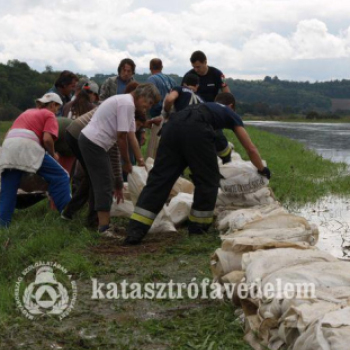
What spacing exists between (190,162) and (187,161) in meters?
0.07

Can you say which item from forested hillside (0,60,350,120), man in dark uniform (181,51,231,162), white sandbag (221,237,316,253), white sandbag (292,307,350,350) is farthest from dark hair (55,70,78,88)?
forested hillside (0,60,350,120)

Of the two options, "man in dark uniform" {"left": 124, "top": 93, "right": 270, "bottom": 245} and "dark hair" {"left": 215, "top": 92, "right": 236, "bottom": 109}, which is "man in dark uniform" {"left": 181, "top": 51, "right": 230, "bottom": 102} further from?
"man in dark uniform" {"left": 124, "top": 93, "right": 270, "bottom": 245}

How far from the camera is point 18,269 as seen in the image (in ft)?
21.2

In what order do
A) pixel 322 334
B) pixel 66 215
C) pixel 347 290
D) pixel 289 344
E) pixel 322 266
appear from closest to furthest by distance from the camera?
1. pixel 322 334
2. pixel 289 344
3. pixel 347 290
4. pixel 322 266
5. pixel 66 215

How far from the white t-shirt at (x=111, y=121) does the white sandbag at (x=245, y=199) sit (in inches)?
53.9

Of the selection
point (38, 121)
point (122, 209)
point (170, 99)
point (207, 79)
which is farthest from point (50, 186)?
point (207, 79)

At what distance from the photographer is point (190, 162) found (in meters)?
6.89

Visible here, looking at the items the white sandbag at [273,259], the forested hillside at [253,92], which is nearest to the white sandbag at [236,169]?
the white sandbag at [273,259]

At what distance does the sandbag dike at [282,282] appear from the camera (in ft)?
12.0

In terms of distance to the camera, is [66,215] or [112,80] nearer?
[66,215]

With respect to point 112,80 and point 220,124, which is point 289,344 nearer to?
A: point 220,124

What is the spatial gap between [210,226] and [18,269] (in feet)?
6.82

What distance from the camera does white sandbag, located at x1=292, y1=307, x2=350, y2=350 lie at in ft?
11.2

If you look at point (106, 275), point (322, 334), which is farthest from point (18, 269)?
point (322, 334)
